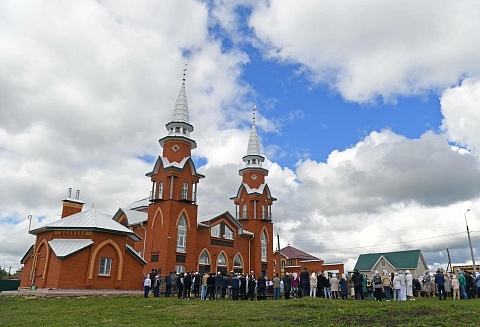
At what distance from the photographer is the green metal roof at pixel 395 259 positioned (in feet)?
196

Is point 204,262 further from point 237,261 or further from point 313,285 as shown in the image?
point 313,285

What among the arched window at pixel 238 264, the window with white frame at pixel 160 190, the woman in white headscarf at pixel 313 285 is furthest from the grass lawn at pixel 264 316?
the arched window at pixel 238 264

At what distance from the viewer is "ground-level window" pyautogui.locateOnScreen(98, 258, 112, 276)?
1121 inches

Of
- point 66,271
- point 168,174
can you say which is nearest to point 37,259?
point 66,271

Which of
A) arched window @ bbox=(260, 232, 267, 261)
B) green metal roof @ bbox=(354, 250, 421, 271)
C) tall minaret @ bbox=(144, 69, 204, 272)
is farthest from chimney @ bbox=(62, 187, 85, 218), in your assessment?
green metal roof @ bbox=(354, 250, 421, 271)

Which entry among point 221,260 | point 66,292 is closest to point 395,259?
point 221,260

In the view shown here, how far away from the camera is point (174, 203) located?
125 ft

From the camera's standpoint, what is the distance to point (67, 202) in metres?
37.7

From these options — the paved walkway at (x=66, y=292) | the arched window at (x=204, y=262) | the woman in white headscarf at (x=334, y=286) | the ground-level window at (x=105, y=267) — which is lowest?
the paved walkway at (x=66, y=292)

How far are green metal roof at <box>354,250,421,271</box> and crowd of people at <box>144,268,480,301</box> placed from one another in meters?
37.3

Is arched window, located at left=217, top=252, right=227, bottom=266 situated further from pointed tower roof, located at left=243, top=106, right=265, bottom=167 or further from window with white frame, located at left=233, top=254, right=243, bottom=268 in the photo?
pointed tower roof, located at left=243, top=106, right=265, bottom=167

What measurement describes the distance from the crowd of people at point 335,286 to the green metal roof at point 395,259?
3733 centimetres

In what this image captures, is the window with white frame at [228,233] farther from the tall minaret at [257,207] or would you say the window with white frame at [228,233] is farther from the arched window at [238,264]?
the tall minaret at [257,207]

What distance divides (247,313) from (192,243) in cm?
2518
